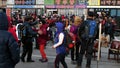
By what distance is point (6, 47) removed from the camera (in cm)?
535

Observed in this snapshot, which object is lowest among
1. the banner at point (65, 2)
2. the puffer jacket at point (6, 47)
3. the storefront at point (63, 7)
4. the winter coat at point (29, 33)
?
the storefront at point (63, 7)

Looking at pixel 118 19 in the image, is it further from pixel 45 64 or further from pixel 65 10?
pixel 45 64

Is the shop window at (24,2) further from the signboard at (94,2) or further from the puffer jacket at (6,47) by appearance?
the puffer jacket at (6,47)

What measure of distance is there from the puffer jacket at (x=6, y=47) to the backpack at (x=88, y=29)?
521 centimetres

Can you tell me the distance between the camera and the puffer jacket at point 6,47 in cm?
524

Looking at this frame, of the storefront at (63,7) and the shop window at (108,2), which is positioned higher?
the shop window at (108,2)

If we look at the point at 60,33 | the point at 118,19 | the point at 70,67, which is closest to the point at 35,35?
the point at 70,67

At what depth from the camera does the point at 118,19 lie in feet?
125

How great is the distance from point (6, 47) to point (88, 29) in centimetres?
540

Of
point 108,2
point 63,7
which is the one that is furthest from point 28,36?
point 63,7

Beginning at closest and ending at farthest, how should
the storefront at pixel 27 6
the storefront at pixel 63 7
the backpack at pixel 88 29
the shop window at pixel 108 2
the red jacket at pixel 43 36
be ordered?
the backpack at pixel 88 29 < the red jacket at pixel 43 36 < the shop window at pixel 108 2 < the storefront at pixel 63 7 < the storefront at pixel 27 6

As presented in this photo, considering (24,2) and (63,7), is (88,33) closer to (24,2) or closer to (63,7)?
(63,7)

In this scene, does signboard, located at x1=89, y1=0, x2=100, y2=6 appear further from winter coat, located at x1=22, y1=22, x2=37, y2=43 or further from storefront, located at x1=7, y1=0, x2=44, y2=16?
winter coat, located at x1=22, y1=22, x2=37, y2=43

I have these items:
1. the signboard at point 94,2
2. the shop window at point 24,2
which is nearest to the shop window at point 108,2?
the signboard at point 94,2
